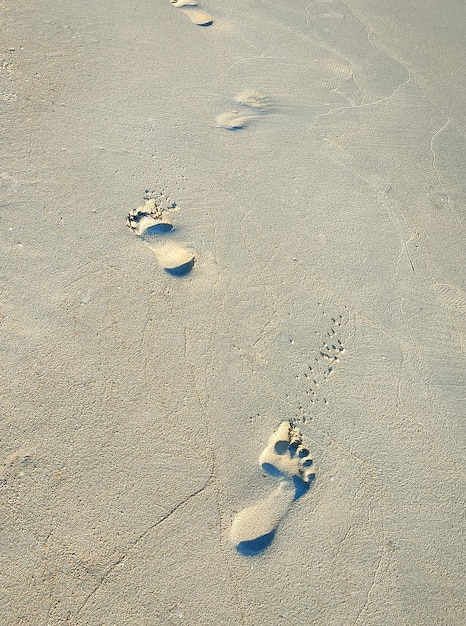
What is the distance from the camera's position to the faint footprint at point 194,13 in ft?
14.8

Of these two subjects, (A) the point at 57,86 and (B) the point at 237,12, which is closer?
(A) the point at 57,86

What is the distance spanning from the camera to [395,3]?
516cm

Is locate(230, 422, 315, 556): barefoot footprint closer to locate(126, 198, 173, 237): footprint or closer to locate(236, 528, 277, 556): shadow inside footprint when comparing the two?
locate(236, 528, 277, 556): shadow inside footprint

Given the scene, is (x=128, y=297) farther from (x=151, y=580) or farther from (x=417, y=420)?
(x=417, y=420)

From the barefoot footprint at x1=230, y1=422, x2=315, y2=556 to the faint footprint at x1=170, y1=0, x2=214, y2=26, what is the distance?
384cm

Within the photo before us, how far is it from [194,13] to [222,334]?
11.3 feet

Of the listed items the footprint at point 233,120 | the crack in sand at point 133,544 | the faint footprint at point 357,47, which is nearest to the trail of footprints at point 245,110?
the footprint at point 233,120

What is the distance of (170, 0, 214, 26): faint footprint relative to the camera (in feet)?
14.8

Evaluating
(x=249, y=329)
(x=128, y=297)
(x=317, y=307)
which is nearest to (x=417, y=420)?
(x=317, y=307)

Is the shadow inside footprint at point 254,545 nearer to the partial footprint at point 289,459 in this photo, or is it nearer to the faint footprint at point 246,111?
the partial footprint at point 289,459

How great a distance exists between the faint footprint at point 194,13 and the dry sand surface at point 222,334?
0.93 feet

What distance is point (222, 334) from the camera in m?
2.78

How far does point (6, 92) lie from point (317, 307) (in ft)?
9.22

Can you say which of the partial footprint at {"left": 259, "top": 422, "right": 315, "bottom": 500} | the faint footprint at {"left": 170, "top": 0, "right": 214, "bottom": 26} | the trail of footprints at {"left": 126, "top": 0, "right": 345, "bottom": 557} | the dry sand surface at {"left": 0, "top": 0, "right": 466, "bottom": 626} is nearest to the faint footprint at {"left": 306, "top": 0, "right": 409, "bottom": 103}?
the dry sand surface at {"left": 0, "top": 0, "right": 466, "bottom": 626}
